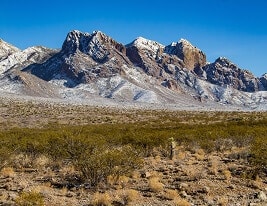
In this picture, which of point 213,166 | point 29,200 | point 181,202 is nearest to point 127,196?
point 181,202

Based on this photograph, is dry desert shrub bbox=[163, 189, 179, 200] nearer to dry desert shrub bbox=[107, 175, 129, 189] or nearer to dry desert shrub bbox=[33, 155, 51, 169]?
dry desert shrub bbox=[107, 175, 129, 189]

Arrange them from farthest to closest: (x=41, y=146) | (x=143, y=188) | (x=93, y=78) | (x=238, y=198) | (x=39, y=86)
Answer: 1. (x=93, y=78)
2. (x=39, y=86)
3. (x=41, y=146)
4. (x=143, y=188)
5. (x=238, y=198)

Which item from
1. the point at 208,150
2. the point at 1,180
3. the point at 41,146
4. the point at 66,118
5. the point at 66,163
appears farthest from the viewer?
the point at 66,118

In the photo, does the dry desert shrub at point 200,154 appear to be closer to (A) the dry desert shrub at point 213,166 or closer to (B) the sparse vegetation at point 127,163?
(B) the sparse vegetation at point 127,163

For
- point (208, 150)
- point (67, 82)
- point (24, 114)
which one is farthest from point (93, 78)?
point (208, 150)

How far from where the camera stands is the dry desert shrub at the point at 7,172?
1877 cm

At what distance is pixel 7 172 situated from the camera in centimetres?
Result: 1909

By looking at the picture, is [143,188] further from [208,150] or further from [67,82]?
[67,82]

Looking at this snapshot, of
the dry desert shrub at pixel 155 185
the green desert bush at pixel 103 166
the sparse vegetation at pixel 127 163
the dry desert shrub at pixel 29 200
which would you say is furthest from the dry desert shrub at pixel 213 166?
the dry desert shrub at pixel 29 200

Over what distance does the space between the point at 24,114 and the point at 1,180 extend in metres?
52.5

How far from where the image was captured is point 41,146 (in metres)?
23.8

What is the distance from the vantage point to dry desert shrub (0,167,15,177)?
18.8 meters

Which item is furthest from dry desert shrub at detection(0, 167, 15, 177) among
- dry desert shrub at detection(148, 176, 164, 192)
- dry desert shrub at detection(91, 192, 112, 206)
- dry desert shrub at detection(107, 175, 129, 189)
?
dry desert shrub at detection(148, 176, 164, 192)

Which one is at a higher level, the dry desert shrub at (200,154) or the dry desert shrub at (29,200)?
the dry desert shrub at (200,154)
